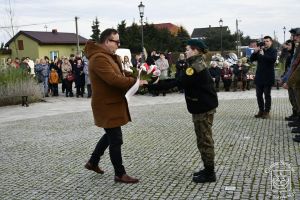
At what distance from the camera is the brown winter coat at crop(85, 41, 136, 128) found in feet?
18.6

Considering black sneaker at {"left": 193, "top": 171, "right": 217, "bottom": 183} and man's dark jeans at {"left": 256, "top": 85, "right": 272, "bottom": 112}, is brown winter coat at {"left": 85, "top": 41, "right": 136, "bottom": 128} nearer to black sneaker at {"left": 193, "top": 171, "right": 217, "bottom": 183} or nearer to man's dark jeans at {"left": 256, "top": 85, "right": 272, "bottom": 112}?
black sneaker at {"left": 193, "top": 171, "right": 217, "bottom": 183}

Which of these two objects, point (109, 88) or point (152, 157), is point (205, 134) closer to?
point (109, 88)

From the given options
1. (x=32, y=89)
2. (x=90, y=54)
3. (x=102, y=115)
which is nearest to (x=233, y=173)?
(x=102, y=115)

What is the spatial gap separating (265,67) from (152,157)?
463 cm

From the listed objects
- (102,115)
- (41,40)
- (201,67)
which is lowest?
(102,115)

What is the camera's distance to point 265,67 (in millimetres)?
10734

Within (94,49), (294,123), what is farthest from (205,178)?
(294,123)

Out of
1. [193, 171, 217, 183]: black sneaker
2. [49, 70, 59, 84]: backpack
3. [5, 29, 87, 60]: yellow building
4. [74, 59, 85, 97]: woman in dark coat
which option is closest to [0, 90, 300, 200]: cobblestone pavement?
[193, 171, 217, 183]: black sneaker

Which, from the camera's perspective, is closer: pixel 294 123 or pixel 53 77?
pixel 294 123

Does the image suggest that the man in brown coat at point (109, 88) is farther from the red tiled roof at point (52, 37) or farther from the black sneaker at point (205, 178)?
the red tiled roof at point (52, 37)

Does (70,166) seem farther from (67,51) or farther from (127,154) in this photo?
(67,51)

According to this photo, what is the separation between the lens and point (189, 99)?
5.72m

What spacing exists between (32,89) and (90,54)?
12198 mm

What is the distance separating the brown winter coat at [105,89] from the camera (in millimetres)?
5656
